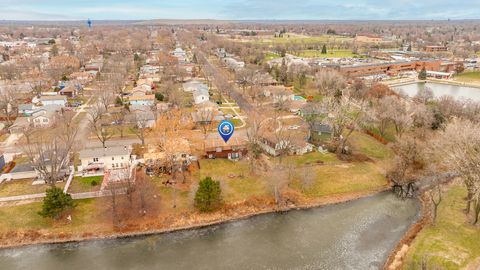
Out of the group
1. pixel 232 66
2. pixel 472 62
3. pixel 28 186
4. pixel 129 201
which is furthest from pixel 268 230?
pixel 472 62

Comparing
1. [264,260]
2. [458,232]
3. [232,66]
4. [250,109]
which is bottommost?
[264,260]

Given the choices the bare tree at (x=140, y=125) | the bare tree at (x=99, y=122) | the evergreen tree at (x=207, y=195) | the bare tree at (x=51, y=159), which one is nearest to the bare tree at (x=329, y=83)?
the bare tree at (x=140, y=125)

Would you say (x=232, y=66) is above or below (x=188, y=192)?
above

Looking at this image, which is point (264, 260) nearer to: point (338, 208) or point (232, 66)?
point (338, 208)

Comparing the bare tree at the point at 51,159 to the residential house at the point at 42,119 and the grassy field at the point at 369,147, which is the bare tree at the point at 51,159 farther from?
the grassy field at the point at 369,147

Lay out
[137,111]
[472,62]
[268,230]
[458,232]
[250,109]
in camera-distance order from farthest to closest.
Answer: [472,62] → [250,109] → [137,111] → [268,230] → [458,232]
